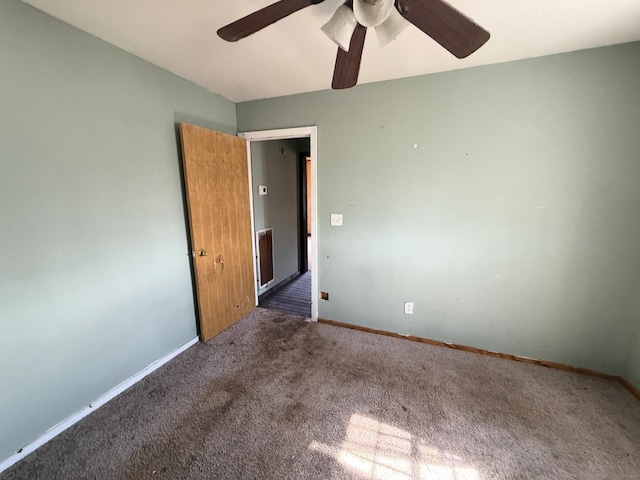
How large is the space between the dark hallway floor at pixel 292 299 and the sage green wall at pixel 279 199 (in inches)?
5.8

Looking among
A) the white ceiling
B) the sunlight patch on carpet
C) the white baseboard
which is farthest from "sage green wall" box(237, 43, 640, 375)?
the white baseboard

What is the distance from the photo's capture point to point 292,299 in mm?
3426

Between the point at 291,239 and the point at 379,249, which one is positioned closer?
the point at 379,249

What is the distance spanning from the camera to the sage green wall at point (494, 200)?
68.9 inches

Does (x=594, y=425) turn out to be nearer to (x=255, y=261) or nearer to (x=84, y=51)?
(x=255, y=261)

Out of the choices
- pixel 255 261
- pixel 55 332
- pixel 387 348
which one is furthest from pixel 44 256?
pixel 387 348

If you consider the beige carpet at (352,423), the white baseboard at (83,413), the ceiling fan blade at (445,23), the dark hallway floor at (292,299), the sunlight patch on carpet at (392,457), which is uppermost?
the ceiling fan blade at (445,23)

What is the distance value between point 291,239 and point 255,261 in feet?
3.46

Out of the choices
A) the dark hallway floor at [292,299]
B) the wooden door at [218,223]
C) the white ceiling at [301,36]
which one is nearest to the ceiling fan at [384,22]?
the white ceiling at [301,36]

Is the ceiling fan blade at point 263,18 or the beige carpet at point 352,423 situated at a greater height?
the ceiling fan blade at point 263,18

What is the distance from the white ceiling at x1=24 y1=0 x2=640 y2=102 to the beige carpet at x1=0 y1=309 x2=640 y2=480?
2.32 meters

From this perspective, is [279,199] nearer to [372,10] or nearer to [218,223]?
[218,223]

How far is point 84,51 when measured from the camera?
152 centimetres

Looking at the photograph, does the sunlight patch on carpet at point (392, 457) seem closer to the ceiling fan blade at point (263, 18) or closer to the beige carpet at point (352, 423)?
the beige carpet at point (352, 423)
